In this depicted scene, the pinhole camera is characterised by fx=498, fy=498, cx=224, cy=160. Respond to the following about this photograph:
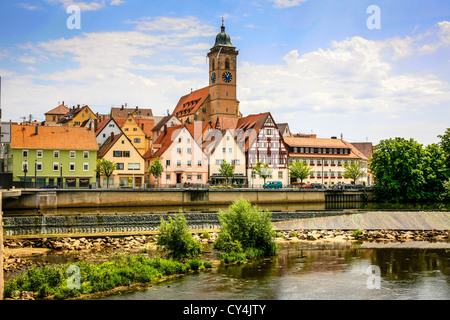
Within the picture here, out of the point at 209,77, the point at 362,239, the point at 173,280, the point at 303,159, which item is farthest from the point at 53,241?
the point at 209,77

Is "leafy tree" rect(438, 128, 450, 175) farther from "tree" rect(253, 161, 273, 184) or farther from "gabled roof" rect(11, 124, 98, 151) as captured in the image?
"gabled roof" rect(11, 124, 98, 151)

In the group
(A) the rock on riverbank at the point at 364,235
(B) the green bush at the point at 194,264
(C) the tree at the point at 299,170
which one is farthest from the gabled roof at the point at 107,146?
(B) the green bush at the point at 194,264

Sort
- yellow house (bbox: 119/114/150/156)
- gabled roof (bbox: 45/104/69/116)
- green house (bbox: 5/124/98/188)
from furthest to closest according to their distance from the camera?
gabled roof (bbox: 45/104/69/116)
yellow house (bbox: 119/114/150/156)
green house (bbox: 5/124/98/188)

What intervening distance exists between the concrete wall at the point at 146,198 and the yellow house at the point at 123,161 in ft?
39.6

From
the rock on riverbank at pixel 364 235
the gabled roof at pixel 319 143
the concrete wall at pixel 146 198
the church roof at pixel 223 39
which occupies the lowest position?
the rock on riverbank at pixel 364 235

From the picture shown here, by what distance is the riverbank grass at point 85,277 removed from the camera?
26.0 m

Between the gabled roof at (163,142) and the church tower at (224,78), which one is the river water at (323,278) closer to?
the gabled roof at (163,142)

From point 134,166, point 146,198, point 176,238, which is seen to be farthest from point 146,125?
point 176,238

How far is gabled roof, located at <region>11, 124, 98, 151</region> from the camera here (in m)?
78.9

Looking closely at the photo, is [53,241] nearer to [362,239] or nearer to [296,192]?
→ [362,239]

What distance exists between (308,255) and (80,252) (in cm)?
1881

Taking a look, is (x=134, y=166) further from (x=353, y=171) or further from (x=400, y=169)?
(x=353, y=171)

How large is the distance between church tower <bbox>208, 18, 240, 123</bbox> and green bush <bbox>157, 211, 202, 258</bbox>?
92.4 metres

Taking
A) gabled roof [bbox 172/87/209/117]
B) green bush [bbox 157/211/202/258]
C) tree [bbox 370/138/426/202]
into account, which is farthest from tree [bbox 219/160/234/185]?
green bush [bbox 157/211/202/258]
